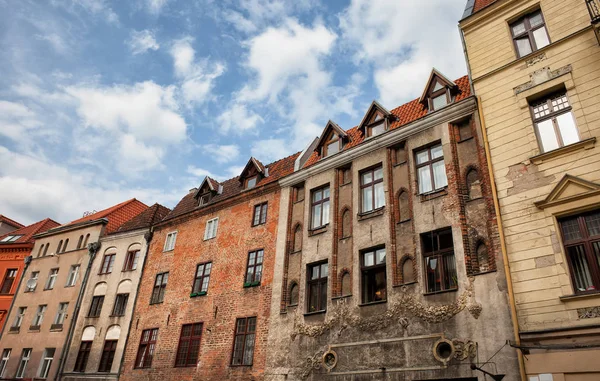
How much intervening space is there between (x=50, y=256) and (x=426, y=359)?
89.3 ft

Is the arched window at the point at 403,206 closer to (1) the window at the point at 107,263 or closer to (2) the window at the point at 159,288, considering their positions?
(2) the window at the point at 159,288

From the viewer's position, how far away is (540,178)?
12641 mm

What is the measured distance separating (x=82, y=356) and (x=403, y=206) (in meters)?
19.9

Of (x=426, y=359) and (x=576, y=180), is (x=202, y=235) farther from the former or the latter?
(x=576, y=180)

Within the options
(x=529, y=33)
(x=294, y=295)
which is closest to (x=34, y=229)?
(x=294, y=295)

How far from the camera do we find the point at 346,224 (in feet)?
58.3

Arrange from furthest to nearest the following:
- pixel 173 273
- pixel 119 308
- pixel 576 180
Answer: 1. pixel 119 308
2. pixel 173 273
3. pixel 576 180

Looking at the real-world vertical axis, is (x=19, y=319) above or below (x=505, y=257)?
above

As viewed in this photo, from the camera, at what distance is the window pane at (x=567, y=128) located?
1259 centimetres

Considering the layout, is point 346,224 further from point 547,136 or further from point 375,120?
point 547,136

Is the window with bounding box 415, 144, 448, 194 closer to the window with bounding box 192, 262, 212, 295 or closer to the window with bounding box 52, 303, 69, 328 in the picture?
the window with bounding box 192, 262, 212, 295

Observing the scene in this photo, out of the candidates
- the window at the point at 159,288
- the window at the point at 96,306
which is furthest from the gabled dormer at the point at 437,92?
the window at the point at 96,306

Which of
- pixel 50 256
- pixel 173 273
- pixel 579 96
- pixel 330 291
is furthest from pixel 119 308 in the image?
pixel 579 96

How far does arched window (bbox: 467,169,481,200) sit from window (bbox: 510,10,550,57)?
429 centimetres
